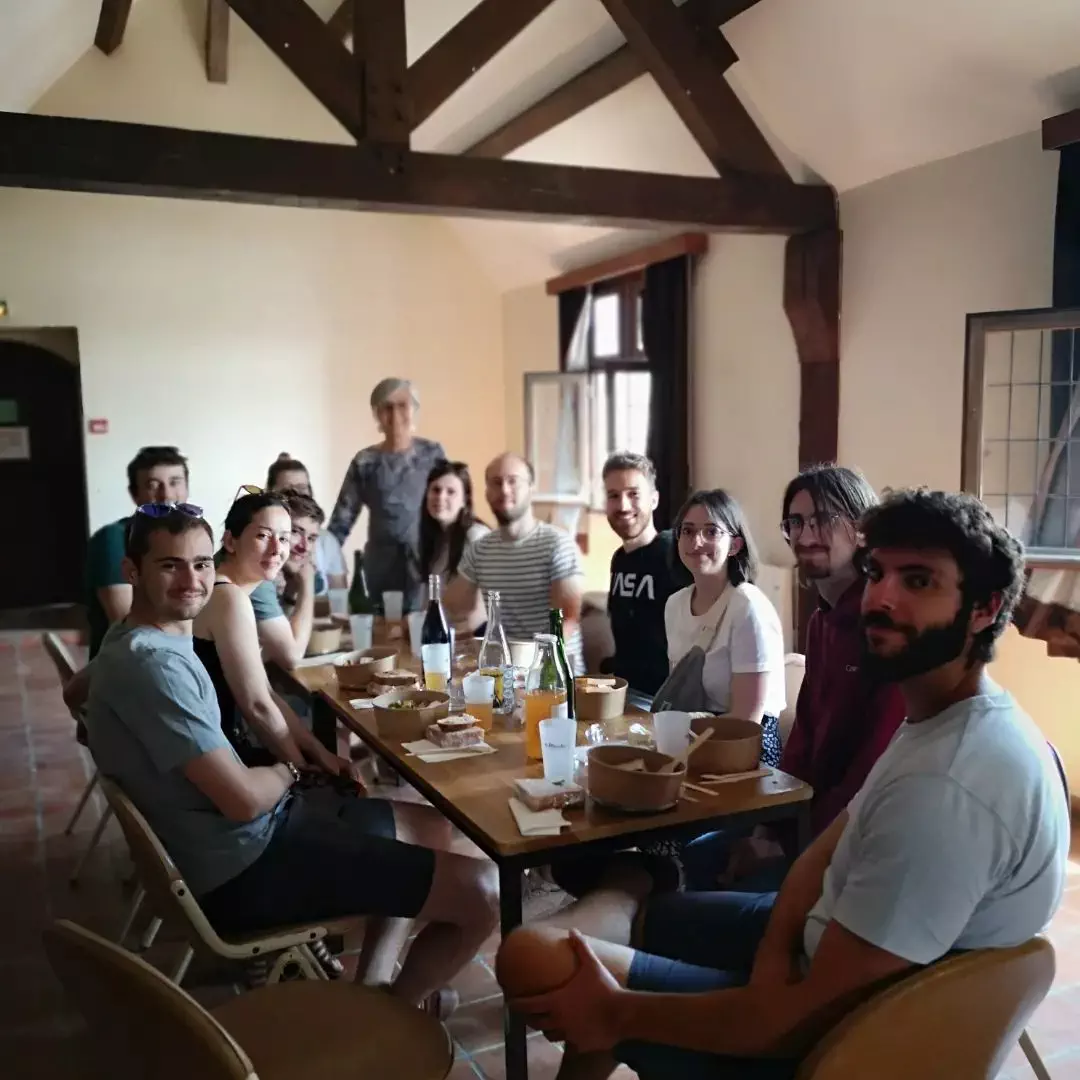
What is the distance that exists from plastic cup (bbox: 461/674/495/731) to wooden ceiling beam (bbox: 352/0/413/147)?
2340 millimetres

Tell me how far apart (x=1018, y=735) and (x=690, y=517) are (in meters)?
1.30

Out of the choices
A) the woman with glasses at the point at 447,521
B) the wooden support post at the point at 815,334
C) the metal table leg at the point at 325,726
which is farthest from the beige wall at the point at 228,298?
the metal table leg at the point at 325,726

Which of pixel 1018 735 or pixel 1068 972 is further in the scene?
pixel 1068 972

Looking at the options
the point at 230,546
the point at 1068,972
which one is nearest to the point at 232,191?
the point at 230,546

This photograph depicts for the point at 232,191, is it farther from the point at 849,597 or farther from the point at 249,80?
the point at 249,80

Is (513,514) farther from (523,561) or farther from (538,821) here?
(538,821)

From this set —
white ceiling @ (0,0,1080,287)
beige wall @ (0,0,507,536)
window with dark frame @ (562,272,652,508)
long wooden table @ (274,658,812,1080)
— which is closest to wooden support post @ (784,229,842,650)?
white ceiling @ (0,0,1080,287)

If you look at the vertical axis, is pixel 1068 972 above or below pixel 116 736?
below

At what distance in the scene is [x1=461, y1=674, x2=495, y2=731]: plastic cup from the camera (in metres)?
2.32

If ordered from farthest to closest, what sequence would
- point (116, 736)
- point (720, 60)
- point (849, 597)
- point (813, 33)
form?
1. point (720, 60)
2. point (813, 33)
3. point (849, 597)
4. point (116, 736)

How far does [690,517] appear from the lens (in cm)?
250

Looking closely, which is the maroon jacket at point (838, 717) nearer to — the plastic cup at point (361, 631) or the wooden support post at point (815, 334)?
the plastic cup at point (361, 631)

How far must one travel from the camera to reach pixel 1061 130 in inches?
130

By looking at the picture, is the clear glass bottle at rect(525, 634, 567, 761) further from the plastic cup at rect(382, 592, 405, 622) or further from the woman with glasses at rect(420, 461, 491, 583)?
the woman with glasses at rect(420, 461, 491, 583)
